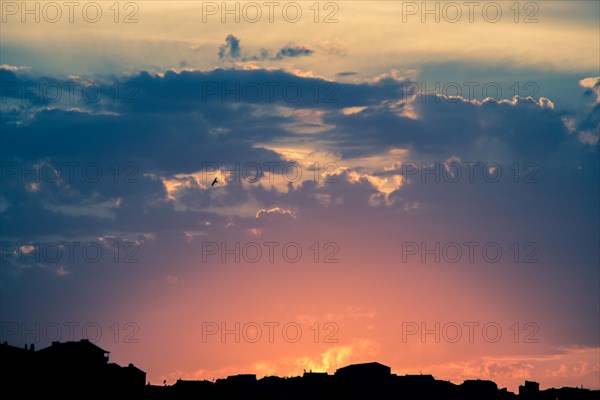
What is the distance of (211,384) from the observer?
149125mm

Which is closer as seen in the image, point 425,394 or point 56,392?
point 56,392

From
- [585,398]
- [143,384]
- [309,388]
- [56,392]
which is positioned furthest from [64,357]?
[585,398]

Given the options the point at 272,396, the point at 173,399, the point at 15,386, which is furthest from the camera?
the point at 272,396

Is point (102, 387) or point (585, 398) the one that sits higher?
point (585, 398)

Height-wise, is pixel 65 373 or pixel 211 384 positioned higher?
pixel 211 384

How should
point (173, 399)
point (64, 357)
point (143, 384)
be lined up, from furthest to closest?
point (173, 399)
point (143, 384)
point (64, 357)

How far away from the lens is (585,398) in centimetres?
16638

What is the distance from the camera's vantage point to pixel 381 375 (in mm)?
165875

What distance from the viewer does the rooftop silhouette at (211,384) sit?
10688 centimetres

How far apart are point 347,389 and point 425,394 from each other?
10.9 meters

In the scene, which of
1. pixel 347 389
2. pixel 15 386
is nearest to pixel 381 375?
pixel 347 389

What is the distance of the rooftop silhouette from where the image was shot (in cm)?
10688

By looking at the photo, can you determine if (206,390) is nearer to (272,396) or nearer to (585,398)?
(272,396)

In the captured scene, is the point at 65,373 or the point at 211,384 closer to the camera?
the point at 65,373
